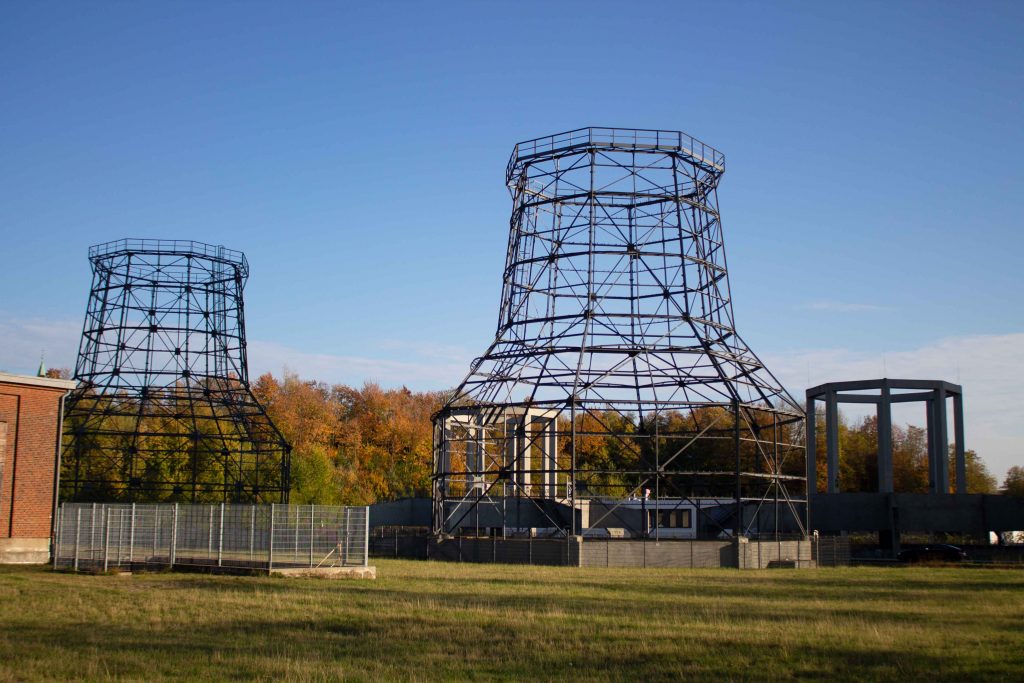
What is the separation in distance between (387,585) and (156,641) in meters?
12.1

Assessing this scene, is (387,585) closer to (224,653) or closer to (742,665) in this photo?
(224,653)

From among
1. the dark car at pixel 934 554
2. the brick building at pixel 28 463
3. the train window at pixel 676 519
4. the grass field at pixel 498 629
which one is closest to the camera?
the grass field at pixel 498 629

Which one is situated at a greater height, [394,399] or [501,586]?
[394,399]

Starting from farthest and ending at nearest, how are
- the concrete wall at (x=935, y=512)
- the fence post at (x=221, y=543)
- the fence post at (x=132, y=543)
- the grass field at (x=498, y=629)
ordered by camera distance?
1. the concrete wall at (x=935, y=512)
2. the fence post at (x=132, y=543)
3. the fence post at (x=221, y=543)
4. the grass field at (x=498, y=629)

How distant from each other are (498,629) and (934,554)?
37803 mm

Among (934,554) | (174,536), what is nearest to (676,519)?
(934,554)

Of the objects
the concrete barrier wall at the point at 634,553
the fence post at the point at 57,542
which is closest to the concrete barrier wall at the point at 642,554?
A: the concrete barrier wall at the point at 634,553

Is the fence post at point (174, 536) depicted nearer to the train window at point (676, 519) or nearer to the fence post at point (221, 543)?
the fence post at point (221, 543)

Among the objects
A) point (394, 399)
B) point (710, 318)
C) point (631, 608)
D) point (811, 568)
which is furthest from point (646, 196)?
point (394, 399)

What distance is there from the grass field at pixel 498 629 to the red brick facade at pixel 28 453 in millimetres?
6989

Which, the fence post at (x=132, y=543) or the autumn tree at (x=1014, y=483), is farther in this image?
the autumn tree at (x=1014, y=483)

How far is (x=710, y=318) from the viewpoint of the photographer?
52594 mm

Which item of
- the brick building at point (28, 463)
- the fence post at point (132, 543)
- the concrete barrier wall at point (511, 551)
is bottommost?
the concrete barrier wall at point (511, 551)

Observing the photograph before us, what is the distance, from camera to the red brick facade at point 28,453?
129ft
